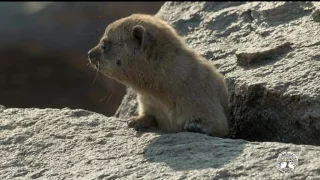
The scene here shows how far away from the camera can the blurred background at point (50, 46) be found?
1329 centimetres

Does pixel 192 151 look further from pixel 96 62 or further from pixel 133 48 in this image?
pixel 96 62

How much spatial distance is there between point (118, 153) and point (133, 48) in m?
1.09

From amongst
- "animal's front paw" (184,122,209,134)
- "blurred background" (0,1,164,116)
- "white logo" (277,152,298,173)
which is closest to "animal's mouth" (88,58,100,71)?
"animal's front paw" (184,122,209,134)

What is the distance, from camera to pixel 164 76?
6121 millimetres

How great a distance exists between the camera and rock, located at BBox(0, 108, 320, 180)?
4.91 m

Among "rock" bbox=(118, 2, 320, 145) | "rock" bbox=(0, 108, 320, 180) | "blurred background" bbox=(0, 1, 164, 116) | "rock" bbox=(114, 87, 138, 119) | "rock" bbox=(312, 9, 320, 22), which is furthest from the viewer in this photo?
"blurred background" bbox=(0, 1, 164, 116)

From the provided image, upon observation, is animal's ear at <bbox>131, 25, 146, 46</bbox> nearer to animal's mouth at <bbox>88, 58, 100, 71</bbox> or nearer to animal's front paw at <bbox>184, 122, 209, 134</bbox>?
animal's mouth at <bbox>88, 58, 100, 71</bbox>

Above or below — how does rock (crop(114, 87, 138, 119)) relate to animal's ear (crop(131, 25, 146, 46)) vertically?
below

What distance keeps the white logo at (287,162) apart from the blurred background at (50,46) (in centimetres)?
814

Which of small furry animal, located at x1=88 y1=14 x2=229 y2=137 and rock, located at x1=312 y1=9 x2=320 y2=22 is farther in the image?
rock, located at x1=312 y1=9 x2=320 y2=22

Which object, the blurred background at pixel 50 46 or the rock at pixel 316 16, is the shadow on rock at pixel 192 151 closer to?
the rock at pixel 316 16

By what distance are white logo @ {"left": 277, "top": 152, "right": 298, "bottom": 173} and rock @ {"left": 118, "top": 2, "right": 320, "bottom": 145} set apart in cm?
90

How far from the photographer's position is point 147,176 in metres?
4.99

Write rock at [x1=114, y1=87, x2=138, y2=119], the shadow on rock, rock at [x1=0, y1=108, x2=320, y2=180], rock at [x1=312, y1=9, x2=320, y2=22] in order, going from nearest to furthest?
rock at [x1=0, y1=108, x2=320, y2=180] < the shadow on rock < rock at [x1=312, y1=9, x2=320, y2=22] < rock at [x1=114, y1=87, x2=138, y2=119]
